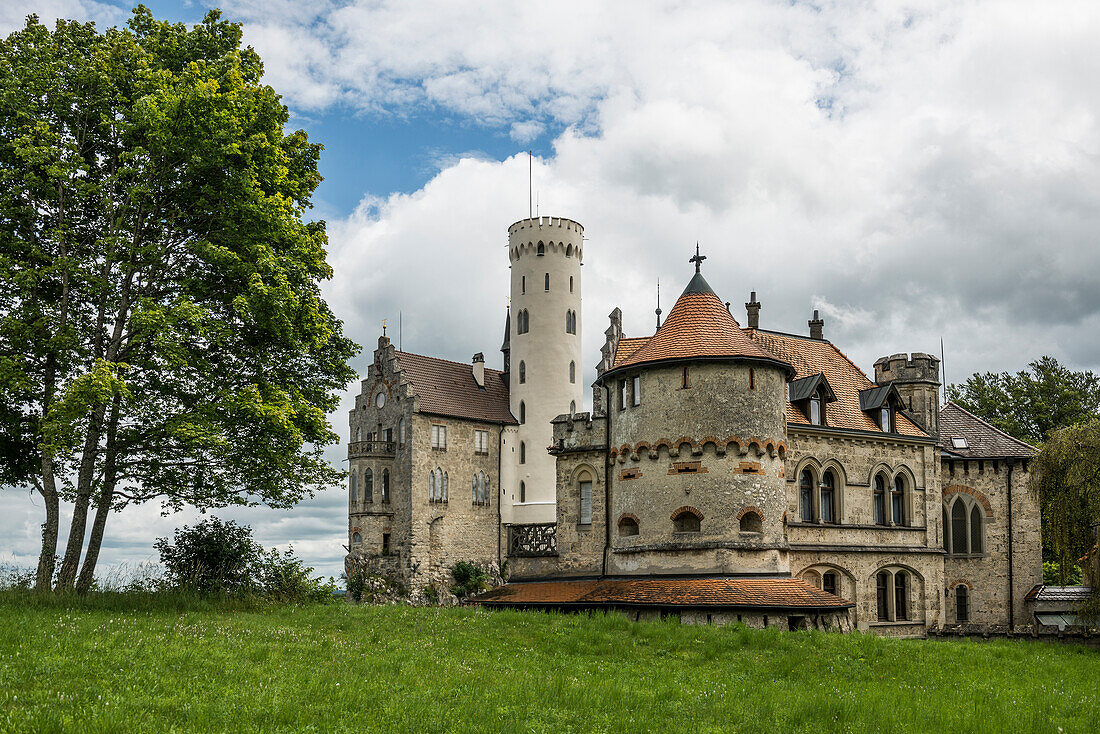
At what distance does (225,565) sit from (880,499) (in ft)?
79.5

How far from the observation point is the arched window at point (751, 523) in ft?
95.0

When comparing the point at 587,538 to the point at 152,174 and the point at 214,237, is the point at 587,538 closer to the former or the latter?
the point at 214,237

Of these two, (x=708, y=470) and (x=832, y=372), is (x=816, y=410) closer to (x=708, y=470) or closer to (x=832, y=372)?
(x=832, y=372)

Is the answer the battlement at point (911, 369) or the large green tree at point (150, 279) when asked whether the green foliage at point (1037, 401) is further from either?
the large green tree at point (150, 279)

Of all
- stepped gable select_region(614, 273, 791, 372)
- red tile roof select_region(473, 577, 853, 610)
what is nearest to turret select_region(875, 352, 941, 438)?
stepped gable select_region(614, 273, 791, 372)

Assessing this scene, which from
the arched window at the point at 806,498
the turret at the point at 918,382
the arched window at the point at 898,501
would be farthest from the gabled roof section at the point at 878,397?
the arched window at the point at 806,498

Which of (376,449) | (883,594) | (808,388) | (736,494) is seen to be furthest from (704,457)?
(376,449)

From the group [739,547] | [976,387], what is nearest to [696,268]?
[739,547]

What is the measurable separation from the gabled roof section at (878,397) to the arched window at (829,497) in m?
3.63

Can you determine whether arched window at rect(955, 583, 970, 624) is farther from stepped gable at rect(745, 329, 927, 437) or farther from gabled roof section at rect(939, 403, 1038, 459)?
stepped gable at rect(745, 329, 927, 437)

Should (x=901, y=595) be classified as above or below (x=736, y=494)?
below

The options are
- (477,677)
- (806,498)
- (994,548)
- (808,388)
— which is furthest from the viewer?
(994,548)

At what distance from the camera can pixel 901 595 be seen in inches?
1428

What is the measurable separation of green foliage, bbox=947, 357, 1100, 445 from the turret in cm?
1793
